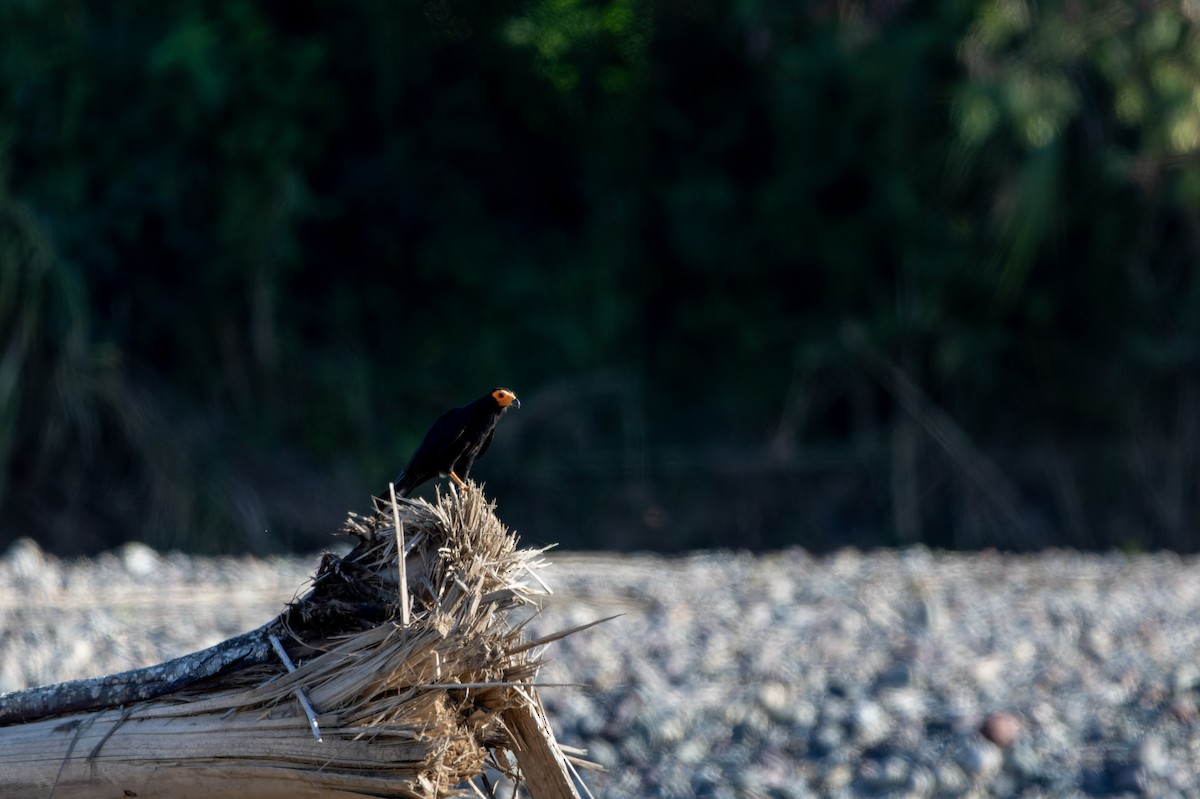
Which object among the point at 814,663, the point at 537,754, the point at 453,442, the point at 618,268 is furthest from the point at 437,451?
the point at 618,268

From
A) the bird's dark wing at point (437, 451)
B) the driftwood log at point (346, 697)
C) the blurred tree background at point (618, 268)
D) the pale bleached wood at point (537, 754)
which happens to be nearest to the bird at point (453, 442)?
the bird's dark wing at point (437, 451)

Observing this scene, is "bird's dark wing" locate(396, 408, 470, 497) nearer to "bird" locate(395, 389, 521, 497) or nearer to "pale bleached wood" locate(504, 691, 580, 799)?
"bird" locate(395, 389, 521, 497)

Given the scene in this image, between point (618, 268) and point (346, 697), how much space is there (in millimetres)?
10030

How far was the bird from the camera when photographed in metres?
3.02

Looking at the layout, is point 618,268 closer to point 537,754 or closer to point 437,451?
point 437,451

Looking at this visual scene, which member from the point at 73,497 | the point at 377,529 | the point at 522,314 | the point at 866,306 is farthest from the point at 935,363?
the point at 377,529

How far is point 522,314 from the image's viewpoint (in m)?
12.0

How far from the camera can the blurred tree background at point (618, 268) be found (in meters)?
10.5

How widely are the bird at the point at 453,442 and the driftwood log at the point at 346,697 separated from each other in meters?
0.55

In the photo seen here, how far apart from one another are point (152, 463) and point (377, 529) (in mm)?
8551

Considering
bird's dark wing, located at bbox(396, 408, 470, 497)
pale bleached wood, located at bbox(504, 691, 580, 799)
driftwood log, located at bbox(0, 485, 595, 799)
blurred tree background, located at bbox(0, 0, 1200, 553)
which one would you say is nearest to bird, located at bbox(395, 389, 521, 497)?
bird's dark wing, located at bbox(396, 408, 470, 497)

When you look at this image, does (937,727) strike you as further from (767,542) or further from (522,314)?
(522,314)

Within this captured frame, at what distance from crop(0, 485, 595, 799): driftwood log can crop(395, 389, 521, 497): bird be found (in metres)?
0.55

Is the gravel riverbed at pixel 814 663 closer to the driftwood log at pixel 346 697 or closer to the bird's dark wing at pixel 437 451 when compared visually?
the bird's dark wing at pixel 437 451
